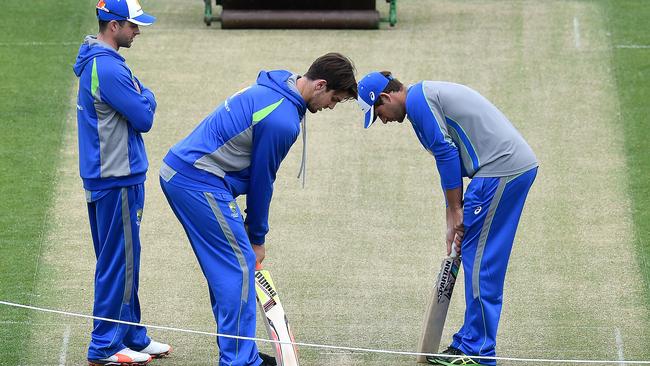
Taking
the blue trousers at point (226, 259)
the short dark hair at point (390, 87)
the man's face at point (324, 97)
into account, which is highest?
the man's face at point (324, 97)

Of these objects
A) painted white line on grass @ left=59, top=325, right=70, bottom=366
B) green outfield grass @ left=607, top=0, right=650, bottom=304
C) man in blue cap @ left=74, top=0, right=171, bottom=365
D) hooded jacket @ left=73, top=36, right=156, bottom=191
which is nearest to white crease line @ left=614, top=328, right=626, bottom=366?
green outfield grass @ left=607, top=0, right=650, bottom=304

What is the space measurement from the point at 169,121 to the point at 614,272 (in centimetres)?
447

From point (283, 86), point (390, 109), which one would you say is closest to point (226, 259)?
point (283, 86)

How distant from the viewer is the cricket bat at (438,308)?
7281mm

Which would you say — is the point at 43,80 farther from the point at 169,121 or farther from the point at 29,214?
the point at 29,214

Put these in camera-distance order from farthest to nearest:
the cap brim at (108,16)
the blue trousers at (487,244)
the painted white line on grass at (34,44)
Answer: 1. the painted white line on grass at (34,44)
2. the blue trousers at (487,244)
3. the cap brim at (108,16)

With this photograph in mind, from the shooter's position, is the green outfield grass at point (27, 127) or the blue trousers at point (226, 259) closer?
the blue trousers at point (226, 259)

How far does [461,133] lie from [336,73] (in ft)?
2.95

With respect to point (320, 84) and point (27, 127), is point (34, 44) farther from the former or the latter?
point (320, 84)

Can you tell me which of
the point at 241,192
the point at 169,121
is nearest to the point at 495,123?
the point at 241,192

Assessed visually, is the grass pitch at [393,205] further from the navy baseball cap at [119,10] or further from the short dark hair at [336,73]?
the navy baseball cap at [119,10]

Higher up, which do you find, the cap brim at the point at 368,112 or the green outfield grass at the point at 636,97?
the cap brim at the point at 368,112

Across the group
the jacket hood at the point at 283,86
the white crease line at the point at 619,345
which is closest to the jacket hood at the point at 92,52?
the jacket hood at the point at 283,86

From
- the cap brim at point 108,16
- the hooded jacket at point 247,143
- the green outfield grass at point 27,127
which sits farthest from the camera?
the green outfield grass at point 27,127
